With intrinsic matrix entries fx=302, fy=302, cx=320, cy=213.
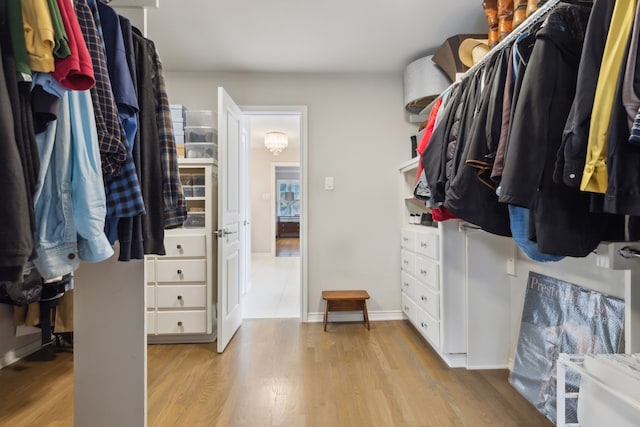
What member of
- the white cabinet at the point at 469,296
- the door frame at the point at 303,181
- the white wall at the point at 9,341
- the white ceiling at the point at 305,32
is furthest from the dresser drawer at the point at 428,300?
the white wall at the point at 9,341

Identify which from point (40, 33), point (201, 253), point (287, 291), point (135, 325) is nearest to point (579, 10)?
point (40, 33)

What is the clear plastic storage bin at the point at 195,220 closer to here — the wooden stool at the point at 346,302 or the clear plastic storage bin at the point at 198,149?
the clear plastic storage bin at the point at 198,149

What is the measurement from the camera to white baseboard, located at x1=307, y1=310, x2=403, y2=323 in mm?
2727

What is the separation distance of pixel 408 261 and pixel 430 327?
0.60 meters

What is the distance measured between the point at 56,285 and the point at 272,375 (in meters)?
1.37

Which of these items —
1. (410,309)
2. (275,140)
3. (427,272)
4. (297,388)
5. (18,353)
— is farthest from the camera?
(275,140)

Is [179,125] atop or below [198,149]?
atop

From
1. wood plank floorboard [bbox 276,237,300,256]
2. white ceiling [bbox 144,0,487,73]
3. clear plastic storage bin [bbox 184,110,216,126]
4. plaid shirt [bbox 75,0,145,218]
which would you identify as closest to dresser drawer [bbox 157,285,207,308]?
clear plastic storage bin [bbox 184,110,216,126]

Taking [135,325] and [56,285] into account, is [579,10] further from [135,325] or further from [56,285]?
[56,285]

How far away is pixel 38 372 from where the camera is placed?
1.88 m

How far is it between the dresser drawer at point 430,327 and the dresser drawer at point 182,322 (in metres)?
1.61

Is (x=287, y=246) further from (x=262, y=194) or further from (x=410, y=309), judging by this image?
(x=410, y=309)

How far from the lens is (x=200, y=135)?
2.41m

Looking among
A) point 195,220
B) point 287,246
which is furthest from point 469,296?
point 287,246
